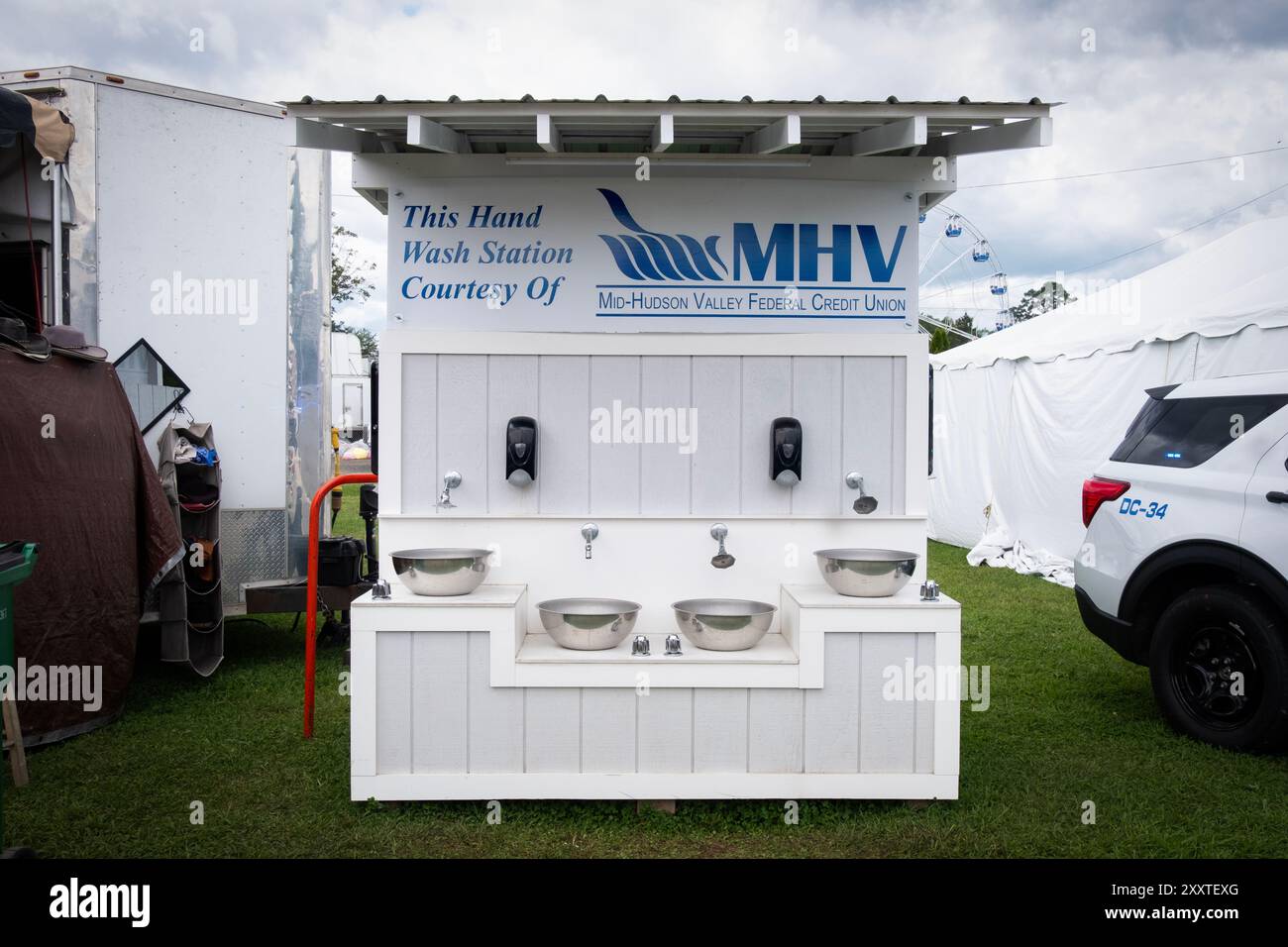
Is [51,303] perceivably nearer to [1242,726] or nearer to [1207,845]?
[1207,845]

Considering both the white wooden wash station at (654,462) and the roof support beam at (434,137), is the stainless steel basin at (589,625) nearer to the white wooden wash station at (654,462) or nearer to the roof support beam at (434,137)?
the white wooden wash station at (654,462)

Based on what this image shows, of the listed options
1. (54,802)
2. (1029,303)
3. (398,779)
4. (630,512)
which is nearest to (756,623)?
(630,512)

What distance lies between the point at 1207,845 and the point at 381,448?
383 cm

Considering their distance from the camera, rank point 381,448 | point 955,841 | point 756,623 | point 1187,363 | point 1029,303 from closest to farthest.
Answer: point 955,841 < point 756,623 < point 381,448 < point 1187,363 < point 1029,303

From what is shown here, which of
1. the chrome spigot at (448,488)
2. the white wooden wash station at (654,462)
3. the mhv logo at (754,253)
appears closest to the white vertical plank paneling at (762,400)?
the white wooden wash station at (654,462)

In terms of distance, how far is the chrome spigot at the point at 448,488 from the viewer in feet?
14.2

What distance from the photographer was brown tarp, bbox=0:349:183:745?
A: 15.1 feet

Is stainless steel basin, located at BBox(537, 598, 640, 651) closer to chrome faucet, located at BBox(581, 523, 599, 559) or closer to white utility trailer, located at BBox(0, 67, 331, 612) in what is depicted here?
chrome faucet, located at BBox(581, 523, 599, 559)

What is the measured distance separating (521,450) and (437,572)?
0.67 meters

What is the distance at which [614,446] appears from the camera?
4.37 meters

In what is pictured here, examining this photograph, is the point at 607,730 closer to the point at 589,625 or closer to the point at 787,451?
the point at 589,625

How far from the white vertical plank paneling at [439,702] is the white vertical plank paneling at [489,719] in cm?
4

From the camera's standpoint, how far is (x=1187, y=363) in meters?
8.00

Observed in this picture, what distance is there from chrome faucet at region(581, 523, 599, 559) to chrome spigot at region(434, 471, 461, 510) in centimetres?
62
